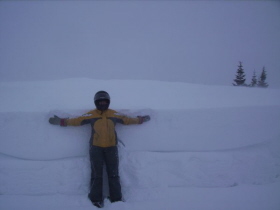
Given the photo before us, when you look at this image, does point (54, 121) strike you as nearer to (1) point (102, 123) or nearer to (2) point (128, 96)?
(1) point (102, 123)

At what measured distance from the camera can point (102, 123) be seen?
387 centimetres

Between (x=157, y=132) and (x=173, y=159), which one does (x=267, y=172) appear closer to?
(x=173, y=159)

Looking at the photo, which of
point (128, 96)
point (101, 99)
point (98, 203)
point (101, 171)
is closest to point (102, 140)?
point (101, 171)

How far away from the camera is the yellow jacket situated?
3830 mm

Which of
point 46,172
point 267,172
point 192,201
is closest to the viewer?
point 192,201

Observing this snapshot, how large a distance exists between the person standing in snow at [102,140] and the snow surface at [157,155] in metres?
0.23

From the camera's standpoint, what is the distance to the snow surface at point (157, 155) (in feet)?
11.9

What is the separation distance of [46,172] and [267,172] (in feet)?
13.6

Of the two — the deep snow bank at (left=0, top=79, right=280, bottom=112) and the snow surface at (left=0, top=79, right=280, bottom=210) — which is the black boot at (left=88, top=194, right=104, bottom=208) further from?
the deep snow bank at (left=0, top=79, right=280, bottom=112)

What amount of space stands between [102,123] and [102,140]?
12.0 inches

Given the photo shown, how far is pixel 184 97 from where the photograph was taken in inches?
195

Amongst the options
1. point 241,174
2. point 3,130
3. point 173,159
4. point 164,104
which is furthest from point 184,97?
point 3,130

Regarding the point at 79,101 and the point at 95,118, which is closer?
the point at 95,118

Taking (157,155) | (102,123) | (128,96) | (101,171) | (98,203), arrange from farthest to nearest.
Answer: (128,96)
(157,155)
(102,123)
(101,171)
(98,203)
